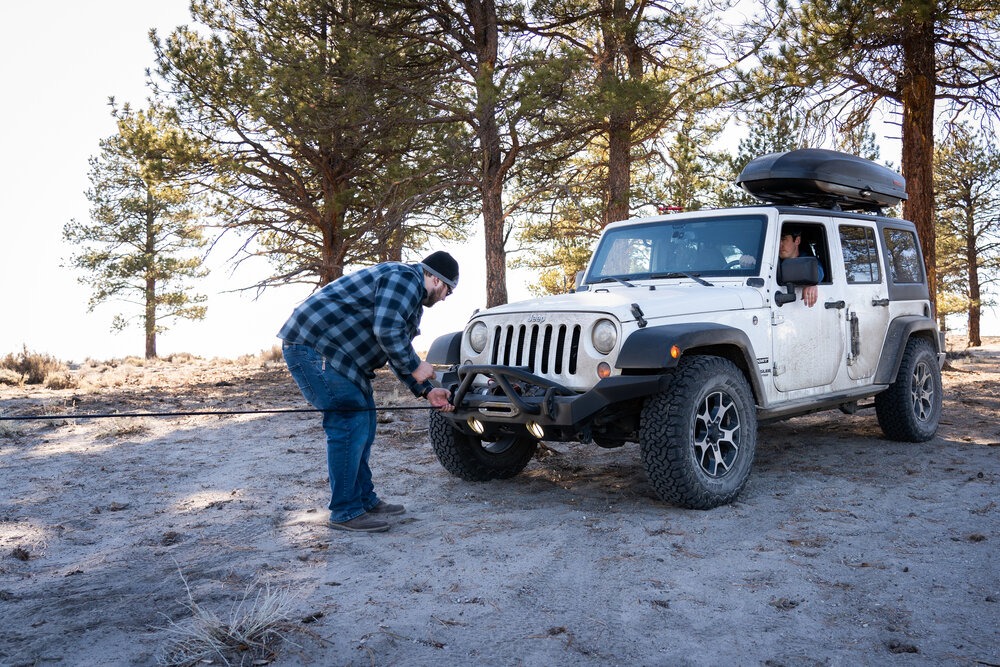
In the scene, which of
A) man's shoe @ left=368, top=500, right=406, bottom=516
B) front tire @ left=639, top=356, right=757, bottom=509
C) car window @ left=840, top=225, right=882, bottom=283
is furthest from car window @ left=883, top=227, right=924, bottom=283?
man's shoe @ left=368, top=500, right=406, bottom=516

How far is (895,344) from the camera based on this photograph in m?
7.26

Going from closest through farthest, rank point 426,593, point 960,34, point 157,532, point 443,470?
point 426,593 < point 157,532 < point 443,470 < point 960,34

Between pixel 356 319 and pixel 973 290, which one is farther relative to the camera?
pixel 973 290

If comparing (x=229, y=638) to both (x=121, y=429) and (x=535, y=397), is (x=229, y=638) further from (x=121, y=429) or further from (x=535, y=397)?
(x=121, y=429)

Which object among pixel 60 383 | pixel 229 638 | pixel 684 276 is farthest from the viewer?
pixel 60 383

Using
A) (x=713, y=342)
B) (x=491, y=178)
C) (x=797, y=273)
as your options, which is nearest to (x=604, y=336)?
(x=713, y=342)

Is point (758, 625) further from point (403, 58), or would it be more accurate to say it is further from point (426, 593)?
point (403, 58)

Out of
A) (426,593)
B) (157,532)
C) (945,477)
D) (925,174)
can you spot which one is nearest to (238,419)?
(157,532)

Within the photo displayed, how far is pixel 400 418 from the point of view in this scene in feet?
31.9

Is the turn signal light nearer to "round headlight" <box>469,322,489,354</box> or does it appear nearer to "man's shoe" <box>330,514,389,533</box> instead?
"round headlight" <box>469,322,489,354</box>

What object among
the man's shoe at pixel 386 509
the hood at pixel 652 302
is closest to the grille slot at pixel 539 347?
the hood at pixel 652 302

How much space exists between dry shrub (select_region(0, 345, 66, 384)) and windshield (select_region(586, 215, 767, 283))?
41.2ft

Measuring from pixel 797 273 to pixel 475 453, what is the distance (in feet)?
8.95

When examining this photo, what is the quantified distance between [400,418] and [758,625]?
6676mm
